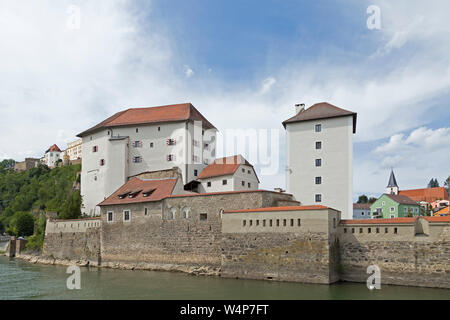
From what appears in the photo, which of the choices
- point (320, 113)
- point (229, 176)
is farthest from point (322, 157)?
point (229, 176)

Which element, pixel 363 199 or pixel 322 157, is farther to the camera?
pixel 363 199

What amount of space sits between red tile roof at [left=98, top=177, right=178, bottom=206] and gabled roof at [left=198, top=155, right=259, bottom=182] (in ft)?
16.9

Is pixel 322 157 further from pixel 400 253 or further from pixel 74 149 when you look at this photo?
pixel 74 149

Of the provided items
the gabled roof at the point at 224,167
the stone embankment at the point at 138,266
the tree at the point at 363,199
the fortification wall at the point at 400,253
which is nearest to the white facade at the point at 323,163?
the gabled roof at the point at 224,167

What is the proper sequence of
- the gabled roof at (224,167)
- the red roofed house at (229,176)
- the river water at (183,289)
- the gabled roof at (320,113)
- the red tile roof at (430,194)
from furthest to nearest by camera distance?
1. the red tile roof at (430,194)
2. the gabled roof at (224,167)
3. the red roofed house at (229,176)
4. the gabled roof at (320,113)
5. the river water at (183,289)

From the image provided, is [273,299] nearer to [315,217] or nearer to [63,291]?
[315,217]

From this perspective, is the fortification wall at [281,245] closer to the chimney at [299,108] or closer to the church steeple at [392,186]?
the chimney at [299,108]

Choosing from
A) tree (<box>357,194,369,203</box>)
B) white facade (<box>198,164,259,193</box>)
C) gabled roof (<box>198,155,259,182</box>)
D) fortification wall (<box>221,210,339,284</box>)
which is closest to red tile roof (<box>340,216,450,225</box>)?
fortification wall (<box>221,210,339,284</box>)

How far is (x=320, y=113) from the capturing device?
113ft

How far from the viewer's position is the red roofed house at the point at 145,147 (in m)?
44.1

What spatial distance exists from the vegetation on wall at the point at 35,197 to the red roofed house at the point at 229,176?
15065mm

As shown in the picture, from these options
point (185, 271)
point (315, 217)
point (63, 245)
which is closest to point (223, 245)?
point (185, 271)

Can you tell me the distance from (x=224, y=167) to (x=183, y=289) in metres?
17.5

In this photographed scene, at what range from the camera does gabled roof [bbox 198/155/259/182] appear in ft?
128
